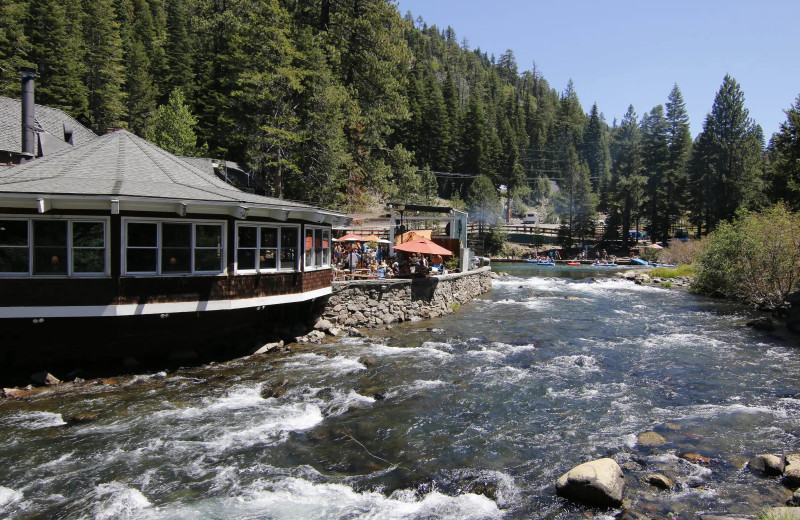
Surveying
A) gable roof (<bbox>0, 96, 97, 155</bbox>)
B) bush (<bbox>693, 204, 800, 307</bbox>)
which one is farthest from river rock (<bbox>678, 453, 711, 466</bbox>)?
gable roof (<bbox>0, 96, 97, 155</bbox>)

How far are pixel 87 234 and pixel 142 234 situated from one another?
131 cm

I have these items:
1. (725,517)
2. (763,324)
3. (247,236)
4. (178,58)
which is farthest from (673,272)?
(178,58)

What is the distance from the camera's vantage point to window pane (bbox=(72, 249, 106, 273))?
42.3 ft

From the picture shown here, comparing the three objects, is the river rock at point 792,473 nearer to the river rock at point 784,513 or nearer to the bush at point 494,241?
the river rock at point 784,513

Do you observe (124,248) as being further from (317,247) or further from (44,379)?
(317,247)

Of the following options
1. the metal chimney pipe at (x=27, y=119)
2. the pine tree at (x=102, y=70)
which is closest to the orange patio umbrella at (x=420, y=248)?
the metal chimney pipe at (x=27, y=119)

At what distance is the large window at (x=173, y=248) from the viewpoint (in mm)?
13445

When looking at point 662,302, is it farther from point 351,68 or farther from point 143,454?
point 143,454

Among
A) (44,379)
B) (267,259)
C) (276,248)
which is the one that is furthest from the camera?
(276,248)

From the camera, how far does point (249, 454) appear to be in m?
9.38

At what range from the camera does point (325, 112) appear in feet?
105

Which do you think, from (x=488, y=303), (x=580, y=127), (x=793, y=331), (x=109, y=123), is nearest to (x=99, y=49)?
(x=109, y=123)

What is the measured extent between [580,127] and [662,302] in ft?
414

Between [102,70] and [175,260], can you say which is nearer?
[175,260]
